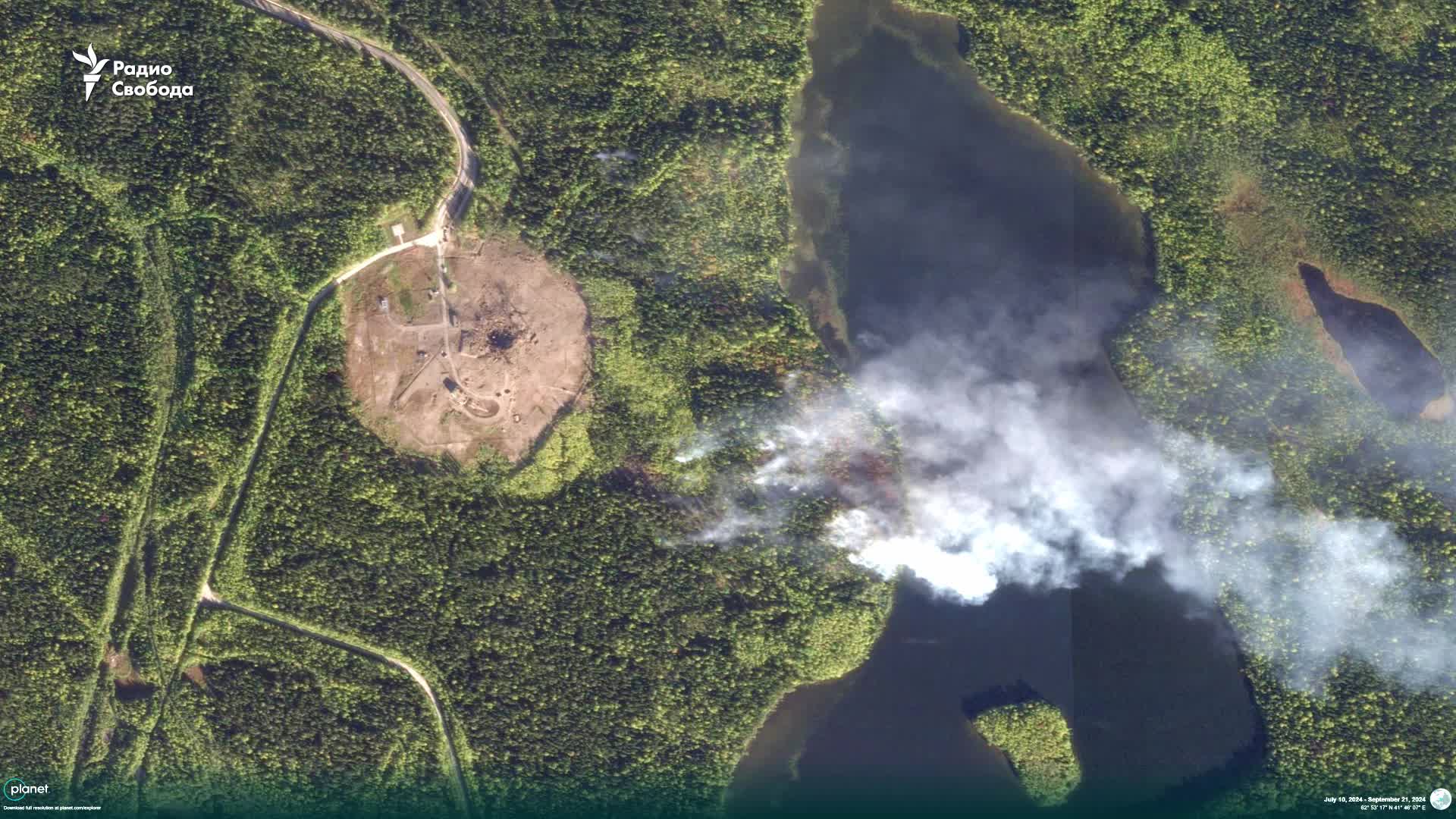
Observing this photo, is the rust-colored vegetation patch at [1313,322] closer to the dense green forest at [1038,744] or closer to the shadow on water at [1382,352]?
the shadow on water at [1382,352]

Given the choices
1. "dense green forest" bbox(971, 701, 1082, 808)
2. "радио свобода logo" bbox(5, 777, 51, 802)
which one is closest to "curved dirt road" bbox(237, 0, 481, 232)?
"радио свобода logo" bbox(5, 777, 51, 802)

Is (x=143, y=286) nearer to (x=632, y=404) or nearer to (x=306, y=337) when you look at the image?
(x=306, y=337)

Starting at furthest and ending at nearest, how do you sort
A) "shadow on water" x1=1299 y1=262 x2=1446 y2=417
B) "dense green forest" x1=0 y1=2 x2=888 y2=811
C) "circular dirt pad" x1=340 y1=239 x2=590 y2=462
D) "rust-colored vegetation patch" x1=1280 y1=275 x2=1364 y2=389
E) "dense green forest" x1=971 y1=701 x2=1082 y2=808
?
"circular dirt pad" x1=340 y1=239 x2=590 y2=462 → "dense green forest" x1=0 y1=2 x2=888 y2=811 → "dense green forest" x1=971 y1=701 x2=1082 y2=808 → "rust-colored vegetation patch" x1=1280 y1=275 x2=1364 y2=389 → "shadow on water" x1=1299 y1=262 x2=1446 y2=417

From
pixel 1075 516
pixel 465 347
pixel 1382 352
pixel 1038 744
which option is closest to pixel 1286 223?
pixel 1382 352

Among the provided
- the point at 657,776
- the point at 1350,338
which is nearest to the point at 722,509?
the point at 657,776

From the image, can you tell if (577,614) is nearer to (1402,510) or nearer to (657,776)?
(657,776)

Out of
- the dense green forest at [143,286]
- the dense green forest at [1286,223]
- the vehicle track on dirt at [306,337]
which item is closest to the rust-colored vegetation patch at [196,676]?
the vehicle track on dirt at [306,337]

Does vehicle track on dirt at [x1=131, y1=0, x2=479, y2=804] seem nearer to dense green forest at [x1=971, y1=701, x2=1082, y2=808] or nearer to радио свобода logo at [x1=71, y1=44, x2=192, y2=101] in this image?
радио свобода logo at [x1=71, y1=44, x2=192, y2=101]
